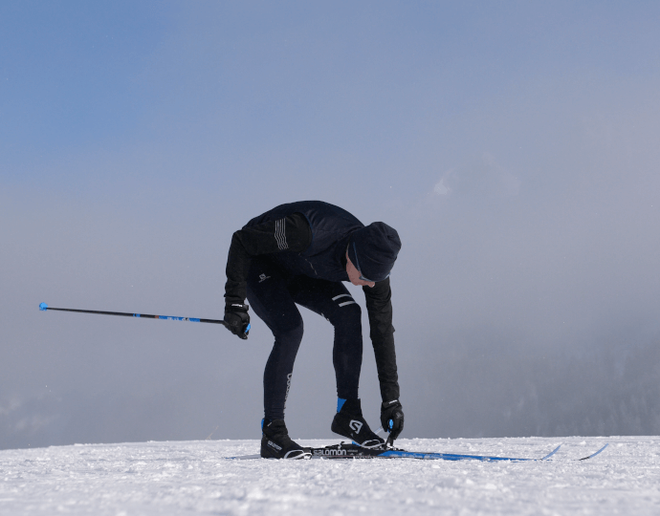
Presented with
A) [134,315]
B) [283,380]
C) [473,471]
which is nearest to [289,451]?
[283,380]

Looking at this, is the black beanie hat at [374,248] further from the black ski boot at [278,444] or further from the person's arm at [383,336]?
the black ski boot at [278,444]

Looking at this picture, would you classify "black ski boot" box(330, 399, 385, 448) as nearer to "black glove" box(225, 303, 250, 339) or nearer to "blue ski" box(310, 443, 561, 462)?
"blue ski" box(310, 443, 561, 462)

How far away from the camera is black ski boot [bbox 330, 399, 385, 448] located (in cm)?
387

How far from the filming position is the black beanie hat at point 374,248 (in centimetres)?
352

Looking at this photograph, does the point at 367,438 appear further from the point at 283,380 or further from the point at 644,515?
the point at 644,515

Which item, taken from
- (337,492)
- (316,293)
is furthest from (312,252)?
(337,492)

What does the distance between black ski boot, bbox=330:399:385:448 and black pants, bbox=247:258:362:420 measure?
0.25 feet

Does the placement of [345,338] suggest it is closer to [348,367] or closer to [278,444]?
[348,367]

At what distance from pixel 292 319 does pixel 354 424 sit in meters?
0.87

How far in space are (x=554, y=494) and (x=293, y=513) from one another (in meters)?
0.83

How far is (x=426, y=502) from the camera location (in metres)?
1.57

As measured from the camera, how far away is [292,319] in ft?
12.4

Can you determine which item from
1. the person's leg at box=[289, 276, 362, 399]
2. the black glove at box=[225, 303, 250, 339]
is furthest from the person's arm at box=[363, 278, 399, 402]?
the black glove at box=[225, 303, 250, 339]

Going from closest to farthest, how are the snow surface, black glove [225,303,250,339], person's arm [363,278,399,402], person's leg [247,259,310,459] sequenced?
the snow surface → black glove [225,303,250,339] → person's leg [247,259,310,459] → person's arm [363,278,399,402]
